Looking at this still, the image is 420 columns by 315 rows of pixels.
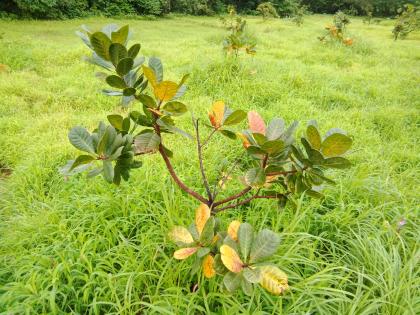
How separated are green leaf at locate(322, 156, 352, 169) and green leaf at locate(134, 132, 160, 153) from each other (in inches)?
24.1

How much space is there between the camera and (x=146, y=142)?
127 centimetres

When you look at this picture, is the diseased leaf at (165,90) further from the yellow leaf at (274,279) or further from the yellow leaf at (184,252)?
the yellow leaf at (274,279)

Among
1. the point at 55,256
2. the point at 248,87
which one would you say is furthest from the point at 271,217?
the point at 248,87

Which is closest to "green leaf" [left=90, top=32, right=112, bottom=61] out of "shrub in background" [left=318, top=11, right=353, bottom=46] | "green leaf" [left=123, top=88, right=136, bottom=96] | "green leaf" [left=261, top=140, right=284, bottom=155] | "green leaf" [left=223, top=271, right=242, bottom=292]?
"green leaf" [left=123, top=88, right=136, bottom=96]

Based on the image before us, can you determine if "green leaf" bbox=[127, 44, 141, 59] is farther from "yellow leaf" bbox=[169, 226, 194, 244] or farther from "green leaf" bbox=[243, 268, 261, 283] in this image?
"green leaf" bbox=[243, 268, 261, 283]

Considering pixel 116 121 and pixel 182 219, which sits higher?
pixel 116 121

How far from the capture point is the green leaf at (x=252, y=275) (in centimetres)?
106

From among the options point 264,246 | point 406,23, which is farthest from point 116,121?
point 406,23

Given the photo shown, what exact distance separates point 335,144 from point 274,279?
0.48 metres

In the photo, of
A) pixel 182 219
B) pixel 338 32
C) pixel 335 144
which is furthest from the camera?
pixel 338 32

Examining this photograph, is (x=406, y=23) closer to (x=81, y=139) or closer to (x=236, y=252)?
(x=236, y=252)

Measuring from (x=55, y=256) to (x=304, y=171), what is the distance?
4.67ft

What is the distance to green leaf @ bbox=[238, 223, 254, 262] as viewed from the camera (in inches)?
45.5

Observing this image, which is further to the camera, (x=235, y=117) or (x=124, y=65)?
(x=235, y=117)
